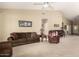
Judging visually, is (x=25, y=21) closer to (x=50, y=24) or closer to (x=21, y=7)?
(x=21, y=7)

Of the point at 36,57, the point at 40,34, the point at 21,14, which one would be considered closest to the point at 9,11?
the point at 21,14

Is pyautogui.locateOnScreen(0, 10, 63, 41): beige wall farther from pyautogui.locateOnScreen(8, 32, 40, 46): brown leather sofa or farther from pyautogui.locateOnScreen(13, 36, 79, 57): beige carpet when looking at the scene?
pyautogui.locateOnScreen(13, 36, 79, 57): beige carpet

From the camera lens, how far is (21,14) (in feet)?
8.11

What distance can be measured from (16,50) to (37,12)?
69 centimetres

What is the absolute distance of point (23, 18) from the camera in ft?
8.14

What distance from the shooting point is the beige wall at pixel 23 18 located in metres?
2.45

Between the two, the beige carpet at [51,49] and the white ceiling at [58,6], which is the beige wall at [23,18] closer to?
the white ceiling at [58,6]

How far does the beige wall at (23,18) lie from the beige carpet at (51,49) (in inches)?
9.8

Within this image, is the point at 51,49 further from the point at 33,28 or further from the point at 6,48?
the point at 6,48

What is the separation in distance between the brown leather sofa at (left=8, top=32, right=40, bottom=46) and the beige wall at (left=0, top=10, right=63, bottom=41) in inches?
2.2

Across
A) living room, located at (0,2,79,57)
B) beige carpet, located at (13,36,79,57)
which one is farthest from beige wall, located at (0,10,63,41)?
beige carpet, located at (13,36,79,57)

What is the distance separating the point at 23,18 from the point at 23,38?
0.32 m

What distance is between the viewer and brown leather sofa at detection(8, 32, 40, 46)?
8.05 ft

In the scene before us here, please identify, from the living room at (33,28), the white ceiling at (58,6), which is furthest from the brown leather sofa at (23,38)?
the white ceiling at (58,6)
